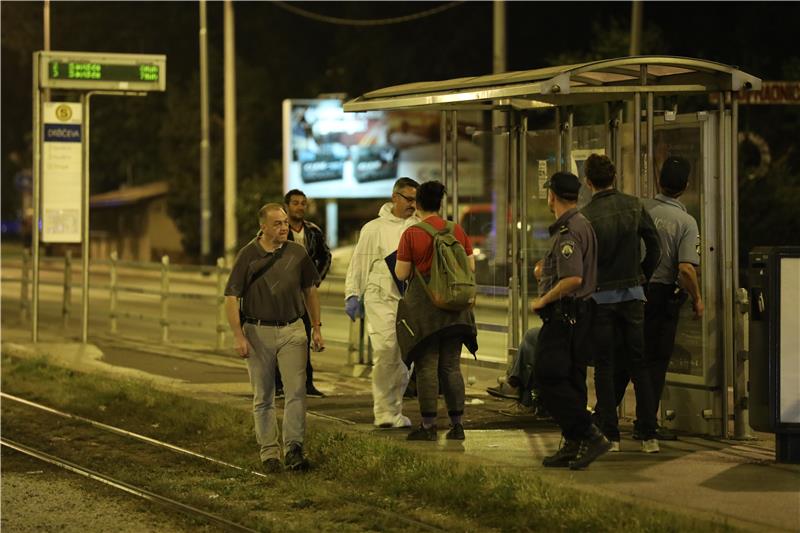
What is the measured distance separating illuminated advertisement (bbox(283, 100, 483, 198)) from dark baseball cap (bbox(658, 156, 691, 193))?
3326cm

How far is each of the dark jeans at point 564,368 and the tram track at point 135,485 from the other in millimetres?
1202

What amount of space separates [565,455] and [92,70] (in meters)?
10.4

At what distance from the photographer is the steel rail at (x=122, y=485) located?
26.6 feet

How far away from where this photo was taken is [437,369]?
9766 mm

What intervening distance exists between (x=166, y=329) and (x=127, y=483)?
10.1 metres

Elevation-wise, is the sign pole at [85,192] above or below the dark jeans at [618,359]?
above

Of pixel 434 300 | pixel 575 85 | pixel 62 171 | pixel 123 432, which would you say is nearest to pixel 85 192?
pixel 62 171

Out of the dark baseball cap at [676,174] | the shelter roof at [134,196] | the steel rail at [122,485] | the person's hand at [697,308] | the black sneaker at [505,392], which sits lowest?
the steel rail at [122,485]

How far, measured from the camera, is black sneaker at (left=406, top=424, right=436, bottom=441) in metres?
9.84

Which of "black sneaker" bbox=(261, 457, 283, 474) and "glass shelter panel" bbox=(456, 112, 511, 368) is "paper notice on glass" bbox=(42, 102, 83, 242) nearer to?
"glass shelter panel" bbox=(456, 112, 511, 368)

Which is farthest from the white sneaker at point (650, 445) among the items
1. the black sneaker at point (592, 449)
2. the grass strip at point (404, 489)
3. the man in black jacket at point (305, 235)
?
the man in black jacket at point (305, 235)

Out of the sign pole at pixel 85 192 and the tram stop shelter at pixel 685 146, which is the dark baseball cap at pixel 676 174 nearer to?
the tram stop shelter at pixel 685 146

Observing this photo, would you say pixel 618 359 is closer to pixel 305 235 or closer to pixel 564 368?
pixel 564 368

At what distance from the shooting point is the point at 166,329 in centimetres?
1942
